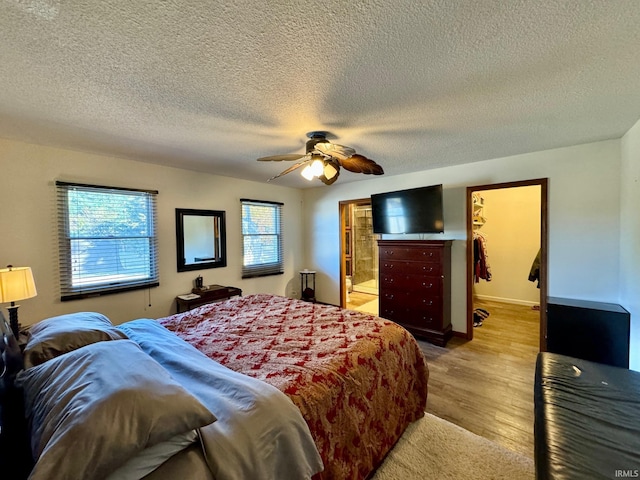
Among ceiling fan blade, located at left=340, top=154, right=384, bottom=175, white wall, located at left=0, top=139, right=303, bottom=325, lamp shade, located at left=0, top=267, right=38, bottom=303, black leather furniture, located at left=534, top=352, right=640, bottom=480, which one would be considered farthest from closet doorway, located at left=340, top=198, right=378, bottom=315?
lamp shade, located at left=0, top=267, right=38, bottom=303

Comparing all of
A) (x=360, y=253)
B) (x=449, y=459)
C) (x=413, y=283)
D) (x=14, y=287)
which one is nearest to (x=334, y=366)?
(x=449, y=459)

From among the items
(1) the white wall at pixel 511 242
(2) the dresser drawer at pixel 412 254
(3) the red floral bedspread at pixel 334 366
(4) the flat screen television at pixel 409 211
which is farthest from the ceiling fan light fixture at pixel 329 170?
(1) the white wall at pixel 511 242

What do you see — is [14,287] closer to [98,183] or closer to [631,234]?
[98,183]

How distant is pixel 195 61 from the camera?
1.46 metres

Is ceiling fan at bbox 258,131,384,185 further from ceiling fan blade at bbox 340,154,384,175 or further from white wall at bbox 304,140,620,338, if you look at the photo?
white wall at bbox 304,140,620,338

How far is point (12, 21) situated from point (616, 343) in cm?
470

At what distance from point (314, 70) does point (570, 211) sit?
3312 mm

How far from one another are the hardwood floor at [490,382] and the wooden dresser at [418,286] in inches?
10.4

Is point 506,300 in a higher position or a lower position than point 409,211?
lower

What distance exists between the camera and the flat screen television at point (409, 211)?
3.67m

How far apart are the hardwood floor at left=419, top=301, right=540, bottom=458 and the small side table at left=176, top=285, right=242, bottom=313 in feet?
9.36

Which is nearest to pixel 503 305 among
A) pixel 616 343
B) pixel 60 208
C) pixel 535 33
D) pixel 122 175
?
pixel 616 343

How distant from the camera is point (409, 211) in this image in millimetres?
3930
